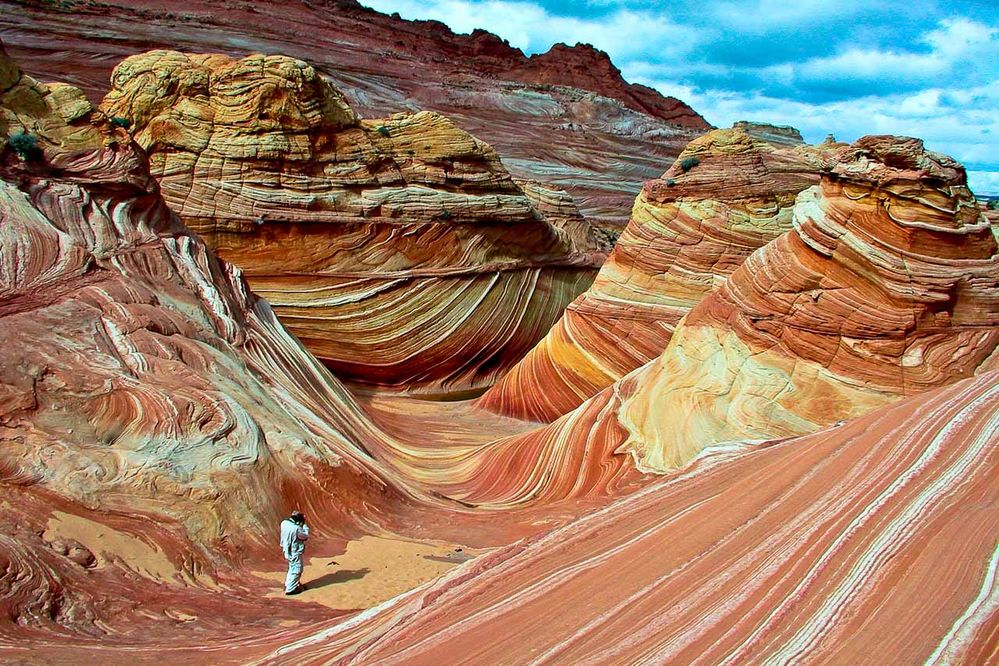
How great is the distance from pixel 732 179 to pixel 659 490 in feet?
22.6

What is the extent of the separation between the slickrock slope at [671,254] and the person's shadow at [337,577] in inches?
206

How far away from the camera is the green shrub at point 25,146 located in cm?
755

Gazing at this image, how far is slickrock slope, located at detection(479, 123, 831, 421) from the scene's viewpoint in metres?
10.4

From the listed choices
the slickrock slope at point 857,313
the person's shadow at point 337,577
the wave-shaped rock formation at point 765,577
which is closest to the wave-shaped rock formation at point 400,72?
the slickrock slope at point 857,313

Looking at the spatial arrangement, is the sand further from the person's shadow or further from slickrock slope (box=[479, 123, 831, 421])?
slickrock slope (box=[479, 123, 831, 421])

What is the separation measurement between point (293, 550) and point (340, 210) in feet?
26.3

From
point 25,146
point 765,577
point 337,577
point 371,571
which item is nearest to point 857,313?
point 371,571

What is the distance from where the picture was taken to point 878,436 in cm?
388

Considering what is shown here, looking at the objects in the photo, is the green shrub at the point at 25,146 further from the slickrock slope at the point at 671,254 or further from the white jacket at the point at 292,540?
the slickrock slope at the point at 671,254

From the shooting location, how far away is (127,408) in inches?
233

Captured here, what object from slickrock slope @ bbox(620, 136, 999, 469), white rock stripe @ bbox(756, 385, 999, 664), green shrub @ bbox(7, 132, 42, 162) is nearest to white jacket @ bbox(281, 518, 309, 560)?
slickrock slope @ bbox(620, 136, 999, 469)

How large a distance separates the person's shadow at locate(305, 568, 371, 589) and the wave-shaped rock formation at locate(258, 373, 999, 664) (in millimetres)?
1599

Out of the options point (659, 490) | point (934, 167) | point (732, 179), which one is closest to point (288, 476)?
point (659, 490)

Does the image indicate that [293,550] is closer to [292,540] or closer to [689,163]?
[292,540]
